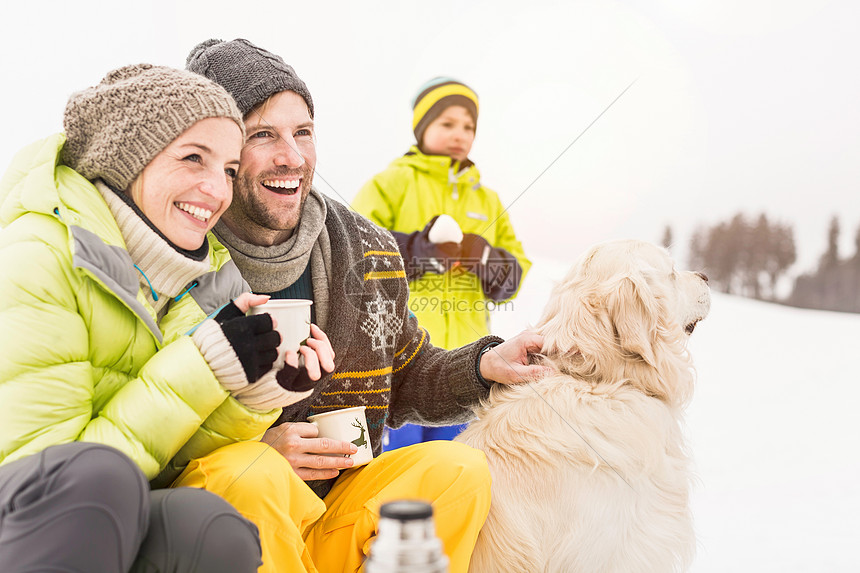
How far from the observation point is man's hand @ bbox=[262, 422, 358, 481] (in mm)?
1282

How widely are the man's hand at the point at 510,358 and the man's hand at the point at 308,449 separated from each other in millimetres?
464

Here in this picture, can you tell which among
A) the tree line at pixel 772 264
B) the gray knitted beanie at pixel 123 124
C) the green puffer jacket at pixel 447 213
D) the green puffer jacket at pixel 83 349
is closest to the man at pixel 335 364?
the green puffer jacket at pixel 83 349

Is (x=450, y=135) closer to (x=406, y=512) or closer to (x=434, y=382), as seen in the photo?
(x=434, y=382)

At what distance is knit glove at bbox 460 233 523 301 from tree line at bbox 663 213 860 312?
4.03 feet

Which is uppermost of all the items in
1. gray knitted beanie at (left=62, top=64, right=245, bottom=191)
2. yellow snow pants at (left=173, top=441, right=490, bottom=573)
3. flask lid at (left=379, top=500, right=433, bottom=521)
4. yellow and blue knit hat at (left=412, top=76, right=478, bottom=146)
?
yellow and blue knit hat at (left=412, top=76, right=478, bottom=146)

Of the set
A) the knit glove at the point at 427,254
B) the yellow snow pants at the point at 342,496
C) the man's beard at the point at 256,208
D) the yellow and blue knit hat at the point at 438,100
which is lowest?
the yellow snow pants at the point at 342,496

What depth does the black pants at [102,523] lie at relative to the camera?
80 centimetres

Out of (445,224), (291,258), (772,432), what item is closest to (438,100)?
(445,224)

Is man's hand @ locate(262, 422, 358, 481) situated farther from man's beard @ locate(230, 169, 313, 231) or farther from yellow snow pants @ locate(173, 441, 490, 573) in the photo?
man's beard @ locate(230, 169, 313, 231)

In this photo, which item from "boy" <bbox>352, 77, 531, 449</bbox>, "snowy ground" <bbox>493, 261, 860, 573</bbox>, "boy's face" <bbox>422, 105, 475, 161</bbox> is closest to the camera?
"snowy ground" <bbox>493, 261, 860, 573</bbox>

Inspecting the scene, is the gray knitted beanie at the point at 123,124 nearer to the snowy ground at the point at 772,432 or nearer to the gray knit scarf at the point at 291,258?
the gray knit scarf at the point at 291,258

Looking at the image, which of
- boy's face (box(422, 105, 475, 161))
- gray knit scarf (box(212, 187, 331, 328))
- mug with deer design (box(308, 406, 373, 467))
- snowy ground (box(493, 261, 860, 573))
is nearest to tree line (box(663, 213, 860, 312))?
snowy ground (box(493, 261, 860, 573))

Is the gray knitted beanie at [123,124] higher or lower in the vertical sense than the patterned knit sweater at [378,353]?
higher

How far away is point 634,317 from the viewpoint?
1597mm
